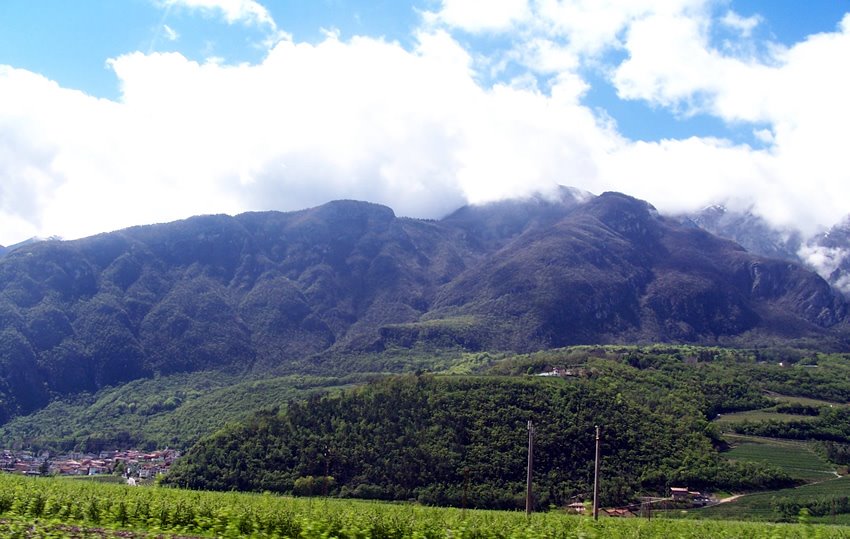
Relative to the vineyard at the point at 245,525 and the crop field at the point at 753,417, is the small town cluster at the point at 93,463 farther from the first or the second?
the crop field at the point at 753,417

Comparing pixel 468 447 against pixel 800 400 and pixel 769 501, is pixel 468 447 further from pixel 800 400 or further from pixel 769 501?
pixel 800 400

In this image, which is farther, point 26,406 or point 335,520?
point 26,406

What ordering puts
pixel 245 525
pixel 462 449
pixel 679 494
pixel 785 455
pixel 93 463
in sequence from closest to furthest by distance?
pixel 245 525 → pixel 679 494 → pixel 462 449 → pixel 785 455 → pixel 93 463

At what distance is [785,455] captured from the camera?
80.4 metres

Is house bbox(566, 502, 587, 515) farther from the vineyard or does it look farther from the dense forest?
the vineyard

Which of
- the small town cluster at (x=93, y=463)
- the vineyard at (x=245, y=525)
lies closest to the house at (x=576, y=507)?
the vineyard at (x=245, y=525)

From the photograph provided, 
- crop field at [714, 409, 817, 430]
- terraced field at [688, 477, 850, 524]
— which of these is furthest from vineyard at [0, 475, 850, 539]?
crop field at [714, 409, 817, 430]

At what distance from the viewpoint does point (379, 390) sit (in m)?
83.9

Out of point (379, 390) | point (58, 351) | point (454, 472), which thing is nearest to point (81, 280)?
point (58, 351)

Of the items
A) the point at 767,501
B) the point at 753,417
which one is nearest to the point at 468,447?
the point at 767,501

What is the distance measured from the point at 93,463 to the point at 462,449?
5929cm

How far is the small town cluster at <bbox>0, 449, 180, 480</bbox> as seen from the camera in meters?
88.2

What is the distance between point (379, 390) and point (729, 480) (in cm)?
4002

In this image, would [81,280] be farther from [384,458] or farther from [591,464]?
[591,464]
